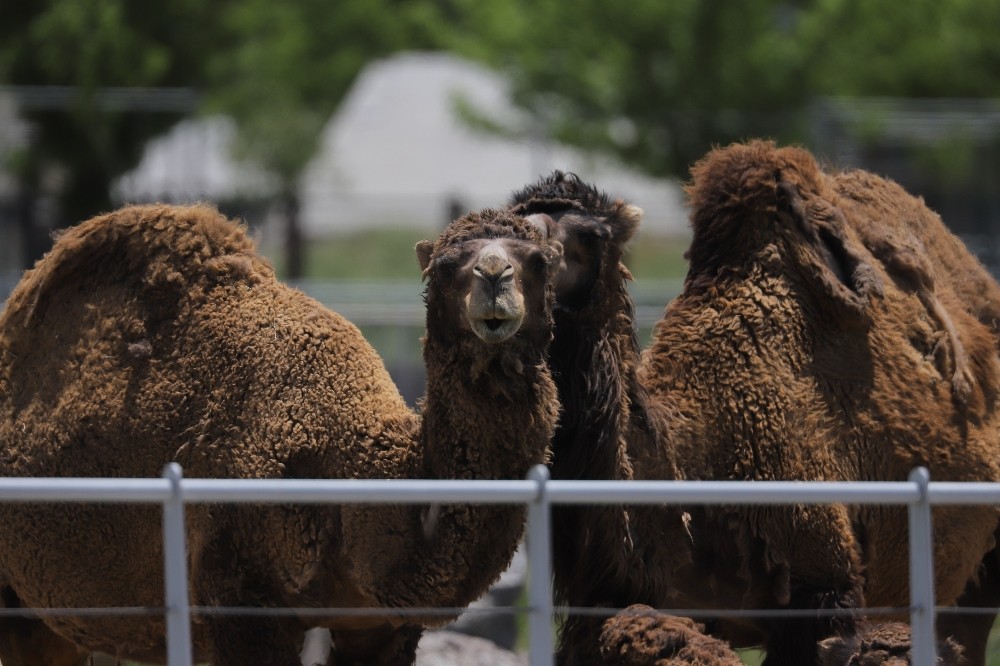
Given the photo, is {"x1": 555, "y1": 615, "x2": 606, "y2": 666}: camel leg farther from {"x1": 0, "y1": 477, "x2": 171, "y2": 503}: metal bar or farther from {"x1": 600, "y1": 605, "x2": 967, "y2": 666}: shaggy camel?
{"x1": 0, "y1": 477, "x2": 171, "y2": 503}: metal bar

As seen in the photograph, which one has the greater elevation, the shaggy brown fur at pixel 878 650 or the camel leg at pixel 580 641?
the camel leg at pixel 580 641

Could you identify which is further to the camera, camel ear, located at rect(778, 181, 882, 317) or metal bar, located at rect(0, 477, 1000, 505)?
camel ear, located at rect(778, 181, 882, 317)

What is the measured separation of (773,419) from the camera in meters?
5.66

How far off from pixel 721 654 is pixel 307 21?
2879cm

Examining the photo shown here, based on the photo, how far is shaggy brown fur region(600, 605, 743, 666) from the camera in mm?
4629

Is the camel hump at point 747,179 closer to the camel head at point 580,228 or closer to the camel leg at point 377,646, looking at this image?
the camel head at point 580,228

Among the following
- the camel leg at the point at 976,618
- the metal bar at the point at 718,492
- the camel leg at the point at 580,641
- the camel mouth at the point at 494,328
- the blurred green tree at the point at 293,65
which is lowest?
the camel leg at the point at 976,618

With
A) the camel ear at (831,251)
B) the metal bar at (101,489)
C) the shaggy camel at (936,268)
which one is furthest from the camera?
the shaggy camel at (936,268)

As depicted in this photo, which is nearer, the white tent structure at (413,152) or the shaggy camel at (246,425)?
the shaggy camel at (246,425)

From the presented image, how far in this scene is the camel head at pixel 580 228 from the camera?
531 cm

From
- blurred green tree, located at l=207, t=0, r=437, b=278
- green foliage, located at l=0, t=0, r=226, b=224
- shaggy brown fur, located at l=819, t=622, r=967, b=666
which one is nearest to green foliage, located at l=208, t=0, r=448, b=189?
blurred green tree, located at l=207, t=0, r=437, b=278

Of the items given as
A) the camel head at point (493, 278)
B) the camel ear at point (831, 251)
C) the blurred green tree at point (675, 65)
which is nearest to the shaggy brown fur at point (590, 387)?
the camel head at point (493, 278)

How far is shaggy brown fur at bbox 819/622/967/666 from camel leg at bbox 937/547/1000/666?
1496mm

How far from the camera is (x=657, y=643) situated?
4.68 m
